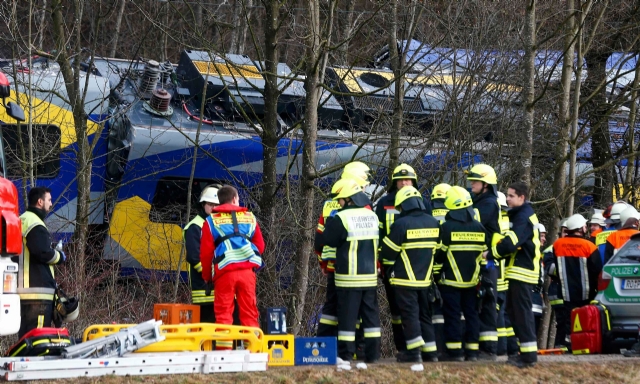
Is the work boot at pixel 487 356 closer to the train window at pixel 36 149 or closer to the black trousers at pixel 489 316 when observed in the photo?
the black trousers at pixel 489 316

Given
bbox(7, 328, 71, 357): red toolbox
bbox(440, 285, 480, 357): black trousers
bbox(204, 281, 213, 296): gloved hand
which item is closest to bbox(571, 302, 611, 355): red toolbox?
bbox(440, 285, 480, 357): black trousers

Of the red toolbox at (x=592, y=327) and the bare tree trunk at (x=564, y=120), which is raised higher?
the bare tree trunk at (x=564, y=120)

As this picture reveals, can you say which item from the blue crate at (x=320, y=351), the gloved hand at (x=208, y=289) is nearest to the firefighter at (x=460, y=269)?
the blue crate at (x=320, y=351)

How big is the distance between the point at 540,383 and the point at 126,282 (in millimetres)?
7800

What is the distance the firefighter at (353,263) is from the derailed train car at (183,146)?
4.10 metres

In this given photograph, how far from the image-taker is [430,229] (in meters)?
8.85

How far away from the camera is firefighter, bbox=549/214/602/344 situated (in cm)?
1152

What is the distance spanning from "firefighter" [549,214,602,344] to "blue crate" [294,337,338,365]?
4.48 meters

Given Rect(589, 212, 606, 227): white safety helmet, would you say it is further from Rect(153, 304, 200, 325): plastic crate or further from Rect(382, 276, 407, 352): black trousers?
Rect(153, 304, 200, 325): plastic crate

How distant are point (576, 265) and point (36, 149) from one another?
26.0 ft

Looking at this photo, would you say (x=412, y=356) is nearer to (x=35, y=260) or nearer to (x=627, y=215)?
(x=35, y=260)

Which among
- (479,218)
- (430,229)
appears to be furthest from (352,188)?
(479,218)

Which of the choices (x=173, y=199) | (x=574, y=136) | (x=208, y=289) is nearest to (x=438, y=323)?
(x=208, y=289)

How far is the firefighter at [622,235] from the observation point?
11.5m
